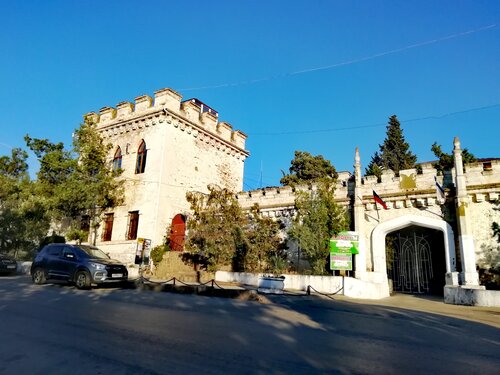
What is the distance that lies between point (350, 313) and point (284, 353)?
4700mm

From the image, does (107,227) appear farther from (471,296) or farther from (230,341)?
(471,296)

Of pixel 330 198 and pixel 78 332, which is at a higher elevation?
pixel 330 198

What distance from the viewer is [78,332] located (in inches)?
237

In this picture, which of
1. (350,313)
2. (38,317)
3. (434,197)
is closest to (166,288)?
(38,317)

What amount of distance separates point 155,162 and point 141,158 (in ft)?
5.66

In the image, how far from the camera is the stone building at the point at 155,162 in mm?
19859

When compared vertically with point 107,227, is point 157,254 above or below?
below

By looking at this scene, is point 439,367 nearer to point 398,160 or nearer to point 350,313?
point 350,313

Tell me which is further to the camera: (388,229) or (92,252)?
(388,229)

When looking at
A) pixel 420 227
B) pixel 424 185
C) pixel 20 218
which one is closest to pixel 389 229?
pixel 420 227

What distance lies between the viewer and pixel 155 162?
2019cm

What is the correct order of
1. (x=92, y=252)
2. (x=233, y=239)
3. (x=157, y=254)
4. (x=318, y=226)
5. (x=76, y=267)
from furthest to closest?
(x=157, y=254) < (x=233, y=239) < (x=318, y=226) < (x=92, y=252) < (x=76, y=267)

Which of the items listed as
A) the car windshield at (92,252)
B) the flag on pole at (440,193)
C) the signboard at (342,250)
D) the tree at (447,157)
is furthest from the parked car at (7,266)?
the tree at (447,157)

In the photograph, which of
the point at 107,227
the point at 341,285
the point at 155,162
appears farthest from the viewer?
the point at 107,227
